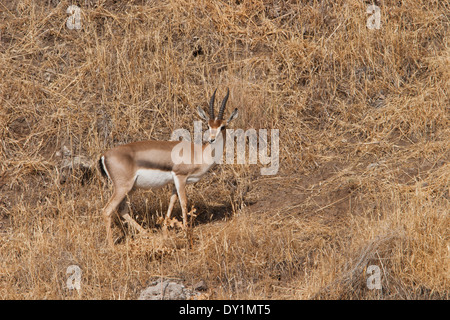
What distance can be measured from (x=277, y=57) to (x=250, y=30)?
694 millimetres

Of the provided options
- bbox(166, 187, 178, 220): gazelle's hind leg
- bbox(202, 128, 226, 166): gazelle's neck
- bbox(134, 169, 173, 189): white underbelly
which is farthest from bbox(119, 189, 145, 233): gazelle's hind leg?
bbox(202, 128, 226, 166): gazelle's neck

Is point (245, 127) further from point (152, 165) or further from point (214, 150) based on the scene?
point (152, 165)

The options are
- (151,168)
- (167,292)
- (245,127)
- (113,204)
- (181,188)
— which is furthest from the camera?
(245,127)

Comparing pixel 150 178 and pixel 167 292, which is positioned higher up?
pixel 150 178

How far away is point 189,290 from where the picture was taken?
20.9 feet

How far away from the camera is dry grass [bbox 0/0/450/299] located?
6.46 metres

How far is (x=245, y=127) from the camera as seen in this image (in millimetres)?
9227

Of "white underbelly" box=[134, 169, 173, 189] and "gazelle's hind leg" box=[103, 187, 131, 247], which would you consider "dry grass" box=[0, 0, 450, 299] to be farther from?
"white underbelly" box=[134, 169, 173, 189]

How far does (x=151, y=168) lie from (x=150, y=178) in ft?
0.38

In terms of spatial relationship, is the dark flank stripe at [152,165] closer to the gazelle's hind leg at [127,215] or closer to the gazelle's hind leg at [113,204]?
the gazelle's hind leg at [113,204]

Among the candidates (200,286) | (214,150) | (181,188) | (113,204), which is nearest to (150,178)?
(181,188)

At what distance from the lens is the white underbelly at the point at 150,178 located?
294 inches

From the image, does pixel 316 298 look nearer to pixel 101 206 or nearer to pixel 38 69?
pixel 101 206

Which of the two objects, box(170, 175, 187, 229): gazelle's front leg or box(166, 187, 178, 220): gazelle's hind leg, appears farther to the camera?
box(166, 187, 178, 220): gazelle's hind leg
